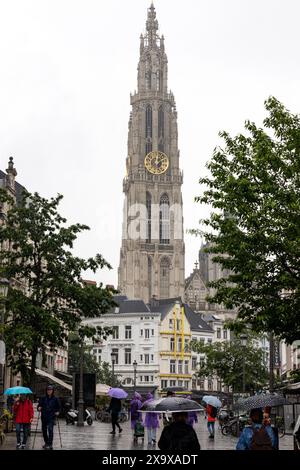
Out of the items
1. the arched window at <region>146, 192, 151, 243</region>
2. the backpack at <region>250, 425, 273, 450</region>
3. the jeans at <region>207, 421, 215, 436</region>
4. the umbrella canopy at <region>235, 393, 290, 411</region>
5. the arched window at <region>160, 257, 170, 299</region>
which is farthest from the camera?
the arched window at <region>146, 192, 151, 243</region>

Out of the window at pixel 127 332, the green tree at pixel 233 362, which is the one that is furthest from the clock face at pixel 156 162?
the green tree at pixel 233 362

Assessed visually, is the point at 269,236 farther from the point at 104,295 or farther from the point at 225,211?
the point at 104,295

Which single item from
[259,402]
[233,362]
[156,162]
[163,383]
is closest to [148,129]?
[156,162]

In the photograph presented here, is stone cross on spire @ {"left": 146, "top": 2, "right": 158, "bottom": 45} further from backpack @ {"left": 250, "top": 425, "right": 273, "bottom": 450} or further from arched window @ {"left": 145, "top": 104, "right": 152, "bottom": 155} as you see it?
backpack @ {"left": 250, "top": 425, "right": 273, "bottom": 450}

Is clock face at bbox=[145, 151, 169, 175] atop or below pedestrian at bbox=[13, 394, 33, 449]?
atop

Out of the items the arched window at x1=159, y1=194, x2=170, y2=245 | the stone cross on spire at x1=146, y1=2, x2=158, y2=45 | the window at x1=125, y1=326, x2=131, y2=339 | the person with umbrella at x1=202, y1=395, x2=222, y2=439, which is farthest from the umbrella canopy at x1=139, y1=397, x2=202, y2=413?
the stone cross on spire at x1=146, y1=2, x2=158, y2=45

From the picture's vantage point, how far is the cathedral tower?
142125 millimetres

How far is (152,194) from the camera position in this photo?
149m

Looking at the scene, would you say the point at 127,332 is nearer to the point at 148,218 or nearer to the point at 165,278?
the point at 165,278

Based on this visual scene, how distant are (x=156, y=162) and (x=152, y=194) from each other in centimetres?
731

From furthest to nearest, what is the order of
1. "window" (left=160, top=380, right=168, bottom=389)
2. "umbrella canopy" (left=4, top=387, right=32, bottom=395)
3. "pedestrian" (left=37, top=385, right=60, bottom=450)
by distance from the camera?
"window" (left=160, top=380, right=168, bottom=389), "umbrella canopy" (left=4, top=387, right=32, bottom=395), "pedestrian" (left=37, top=385, right=60, bottom=450)

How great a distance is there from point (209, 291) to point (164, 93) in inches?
1556

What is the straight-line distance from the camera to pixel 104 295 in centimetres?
3312

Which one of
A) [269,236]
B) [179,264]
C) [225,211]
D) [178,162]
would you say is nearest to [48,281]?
[225,211]
